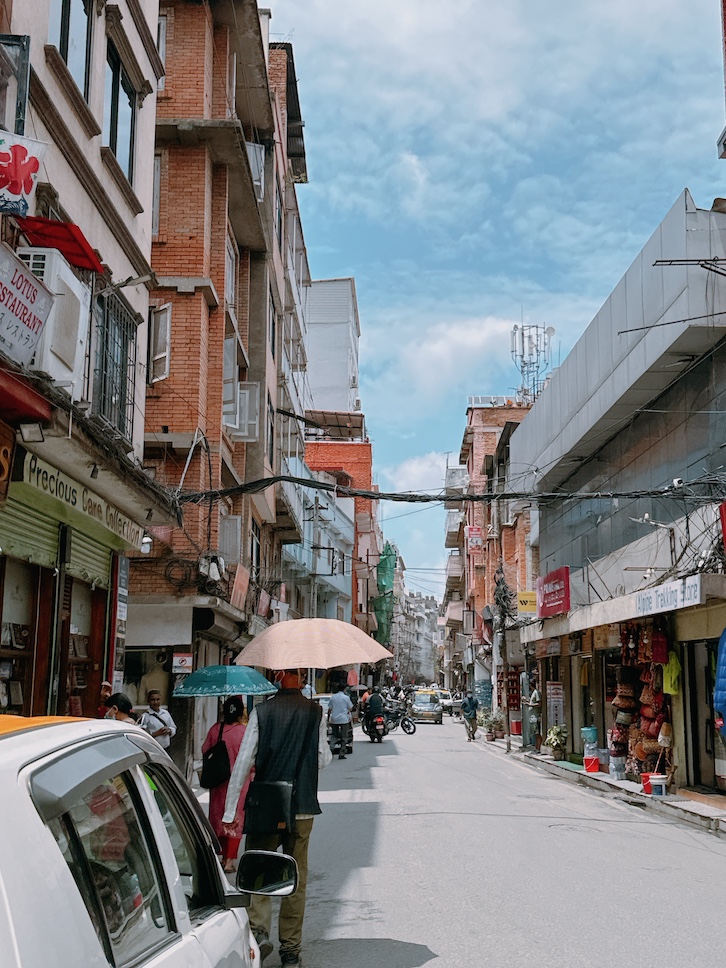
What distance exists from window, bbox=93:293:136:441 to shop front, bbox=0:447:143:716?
1.22 meters

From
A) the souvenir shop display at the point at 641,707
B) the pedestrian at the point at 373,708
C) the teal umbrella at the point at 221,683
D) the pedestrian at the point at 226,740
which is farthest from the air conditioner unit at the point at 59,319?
the pedestrian at the point at 373,708

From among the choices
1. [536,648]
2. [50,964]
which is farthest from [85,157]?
[536,648]

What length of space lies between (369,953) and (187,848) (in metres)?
4.38

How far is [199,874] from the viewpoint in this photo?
336 centimetres

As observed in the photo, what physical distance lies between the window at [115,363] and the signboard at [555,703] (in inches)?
690

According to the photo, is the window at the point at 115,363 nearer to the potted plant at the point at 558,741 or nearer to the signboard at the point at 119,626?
the signboard at the point at 119,626

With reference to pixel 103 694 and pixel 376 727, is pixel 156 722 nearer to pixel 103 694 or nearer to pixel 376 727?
pixel 103 694

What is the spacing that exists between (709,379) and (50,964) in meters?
16.9

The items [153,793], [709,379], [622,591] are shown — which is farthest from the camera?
[622,591]

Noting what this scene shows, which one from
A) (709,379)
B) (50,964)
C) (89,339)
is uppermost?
(709,379)

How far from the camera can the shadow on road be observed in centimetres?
689

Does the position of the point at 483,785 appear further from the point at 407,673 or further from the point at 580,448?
the point at 407,673

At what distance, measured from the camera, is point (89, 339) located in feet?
36.1

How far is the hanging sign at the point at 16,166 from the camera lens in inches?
306
